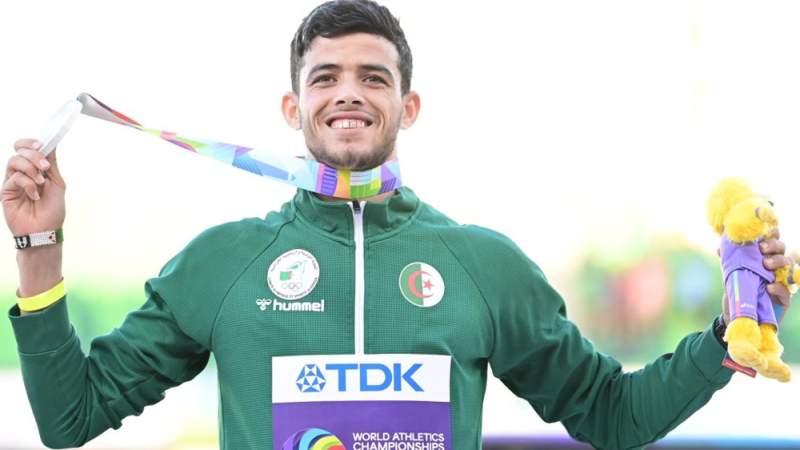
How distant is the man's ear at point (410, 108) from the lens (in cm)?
219

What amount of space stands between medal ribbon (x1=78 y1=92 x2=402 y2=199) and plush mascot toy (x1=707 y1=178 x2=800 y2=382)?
1.80 ft

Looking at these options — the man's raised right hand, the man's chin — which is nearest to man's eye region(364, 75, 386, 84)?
the man's chin

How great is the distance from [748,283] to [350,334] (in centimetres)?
62

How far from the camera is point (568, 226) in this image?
12.5 ft

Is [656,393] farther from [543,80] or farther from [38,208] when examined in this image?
[543,80]

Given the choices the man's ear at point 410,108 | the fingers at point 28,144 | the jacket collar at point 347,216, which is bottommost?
the jacket collar at point 347,216

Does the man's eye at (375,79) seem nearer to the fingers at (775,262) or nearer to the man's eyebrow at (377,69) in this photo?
the man's eyebrow at (377,69)

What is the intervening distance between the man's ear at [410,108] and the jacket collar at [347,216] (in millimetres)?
189

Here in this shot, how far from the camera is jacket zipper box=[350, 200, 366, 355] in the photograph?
1943 mm

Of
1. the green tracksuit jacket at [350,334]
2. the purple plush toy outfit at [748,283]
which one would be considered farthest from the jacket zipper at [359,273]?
the purple plush toy outfit at [748,283]

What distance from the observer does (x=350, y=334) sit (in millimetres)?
1949

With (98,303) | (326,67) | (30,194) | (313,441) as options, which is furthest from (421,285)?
(98,303)

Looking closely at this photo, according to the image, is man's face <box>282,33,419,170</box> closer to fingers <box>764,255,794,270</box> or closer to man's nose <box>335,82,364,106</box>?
man's nose <box>335,82,364,106</box>

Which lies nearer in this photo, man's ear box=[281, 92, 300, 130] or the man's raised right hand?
the man's raised right hand
